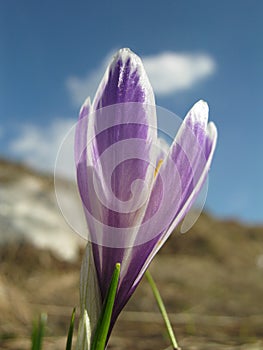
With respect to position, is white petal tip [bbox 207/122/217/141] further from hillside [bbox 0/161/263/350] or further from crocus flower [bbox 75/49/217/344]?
hillside [bbox 0/161/263/350]

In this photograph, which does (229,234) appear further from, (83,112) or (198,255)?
(83,112)

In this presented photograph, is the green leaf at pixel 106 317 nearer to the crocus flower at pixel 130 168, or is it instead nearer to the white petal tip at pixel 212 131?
the crocus flower at pixel 130 168

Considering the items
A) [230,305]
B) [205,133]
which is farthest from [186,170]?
[230,305]

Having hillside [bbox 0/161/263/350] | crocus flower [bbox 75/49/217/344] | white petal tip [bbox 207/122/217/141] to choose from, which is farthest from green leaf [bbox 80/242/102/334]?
hillside [bbox 0/161/263/350]

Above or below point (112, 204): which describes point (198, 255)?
above

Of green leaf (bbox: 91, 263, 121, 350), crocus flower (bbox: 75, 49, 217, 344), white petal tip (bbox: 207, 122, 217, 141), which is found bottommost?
green leaf (bbox: 91, 263, 121, 350)

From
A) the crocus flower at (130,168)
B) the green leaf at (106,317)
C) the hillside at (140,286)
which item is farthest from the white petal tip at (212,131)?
the hillside at (140,286)
